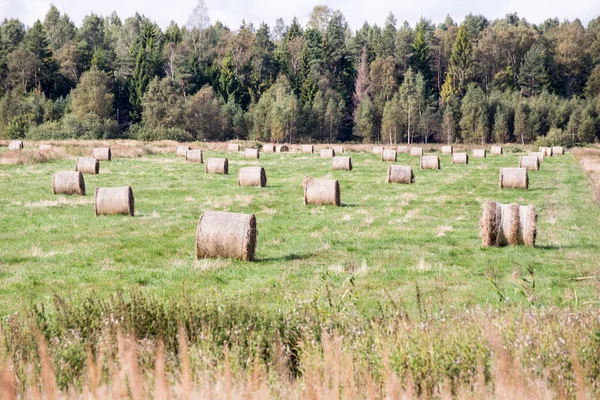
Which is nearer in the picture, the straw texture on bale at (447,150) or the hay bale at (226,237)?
the hay bale at (226,237)

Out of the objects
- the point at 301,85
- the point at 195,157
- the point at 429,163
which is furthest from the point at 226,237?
the point at 301,85

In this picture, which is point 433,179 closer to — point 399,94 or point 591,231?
point 591,231

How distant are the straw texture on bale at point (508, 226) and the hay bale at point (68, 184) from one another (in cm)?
1649

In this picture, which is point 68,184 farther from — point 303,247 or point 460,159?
point 460,159

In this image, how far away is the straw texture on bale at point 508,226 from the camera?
14961 mm

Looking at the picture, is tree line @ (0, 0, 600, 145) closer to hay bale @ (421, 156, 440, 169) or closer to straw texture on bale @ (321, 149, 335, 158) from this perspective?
straw texture on bale @ (321, 149, 335, 158)

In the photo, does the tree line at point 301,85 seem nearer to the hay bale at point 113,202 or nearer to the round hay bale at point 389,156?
the round hay bale at point 389,156

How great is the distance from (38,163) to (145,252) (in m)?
28.3

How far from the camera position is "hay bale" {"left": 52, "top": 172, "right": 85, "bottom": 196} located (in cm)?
2438

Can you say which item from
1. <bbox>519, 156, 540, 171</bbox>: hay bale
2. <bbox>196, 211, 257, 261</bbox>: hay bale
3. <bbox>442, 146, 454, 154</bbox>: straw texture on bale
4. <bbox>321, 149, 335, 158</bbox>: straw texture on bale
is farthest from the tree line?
<bbox>196, 211, 257, 261</bbox>: hay bale

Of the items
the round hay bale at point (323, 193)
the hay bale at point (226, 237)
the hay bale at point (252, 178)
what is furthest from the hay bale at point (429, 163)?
the hay bale at point (226, 237)

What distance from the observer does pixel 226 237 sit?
1340 centimetres

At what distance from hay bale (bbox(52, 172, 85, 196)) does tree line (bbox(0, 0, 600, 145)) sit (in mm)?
56837

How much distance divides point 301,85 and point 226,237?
109865mm
